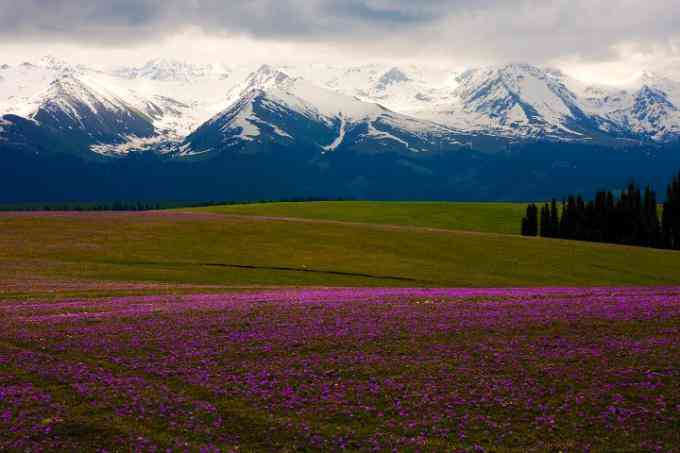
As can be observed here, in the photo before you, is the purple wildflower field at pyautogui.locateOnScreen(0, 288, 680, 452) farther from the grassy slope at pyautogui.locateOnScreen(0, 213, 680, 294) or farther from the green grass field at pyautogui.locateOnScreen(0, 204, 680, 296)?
the grassy slope at pyautogui.locateOnScreen(0, 213, 680, 294)

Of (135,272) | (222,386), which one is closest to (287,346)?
(222,386)

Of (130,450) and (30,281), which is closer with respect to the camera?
(130,450)

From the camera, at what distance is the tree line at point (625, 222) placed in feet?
542

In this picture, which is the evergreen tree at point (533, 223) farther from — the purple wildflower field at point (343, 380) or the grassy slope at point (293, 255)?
the purple wildflower field at point (343, 380)

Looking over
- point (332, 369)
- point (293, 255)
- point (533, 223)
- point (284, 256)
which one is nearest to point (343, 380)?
point (332, 369)

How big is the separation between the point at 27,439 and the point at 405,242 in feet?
289

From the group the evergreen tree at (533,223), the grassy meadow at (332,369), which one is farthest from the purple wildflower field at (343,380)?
the evergreen tree at (533,223)

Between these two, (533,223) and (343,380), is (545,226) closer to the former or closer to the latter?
(533,223)

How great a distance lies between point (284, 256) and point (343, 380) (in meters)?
65.0

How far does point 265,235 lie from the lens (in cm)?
10894

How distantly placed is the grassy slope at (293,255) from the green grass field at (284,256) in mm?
131

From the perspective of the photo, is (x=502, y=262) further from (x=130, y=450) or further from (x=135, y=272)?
(x=130, y=450)

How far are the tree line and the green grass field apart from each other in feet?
171

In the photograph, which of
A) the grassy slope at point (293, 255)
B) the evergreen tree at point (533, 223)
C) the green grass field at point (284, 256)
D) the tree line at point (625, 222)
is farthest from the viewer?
the evergreen tree at point (533, 223)
